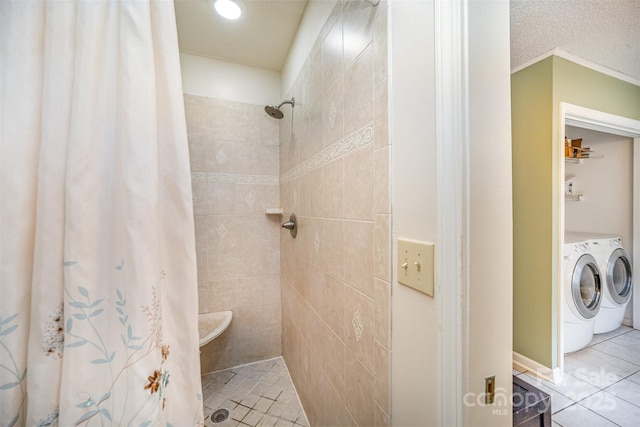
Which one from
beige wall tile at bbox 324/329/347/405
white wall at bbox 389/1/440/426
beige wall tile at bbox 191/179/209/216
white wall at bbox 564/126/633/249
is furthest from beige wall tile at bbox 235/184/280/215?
white wall at bbox 564/126/633/249

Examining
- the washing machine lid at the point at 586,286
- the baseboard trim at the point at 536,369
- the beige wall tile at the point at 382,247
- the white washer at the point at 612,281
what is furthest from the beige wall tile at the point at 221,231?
the white washer at the point at 612,281

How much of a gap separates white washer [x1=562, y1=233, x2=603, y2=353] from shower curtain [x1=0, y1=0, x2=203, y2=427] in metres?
2.63

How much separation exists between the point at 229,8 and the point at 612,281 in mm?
3723

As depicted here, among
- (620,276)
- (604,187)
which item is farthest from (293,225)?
(604,187)

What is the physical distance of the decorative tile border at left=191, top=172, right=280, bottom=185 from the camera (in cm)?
173

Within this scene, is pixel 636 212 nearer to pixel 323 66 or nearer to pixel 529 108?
pixel 529 108

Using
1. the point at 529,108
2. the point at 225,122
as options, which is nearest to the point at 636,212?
the point at 529,108

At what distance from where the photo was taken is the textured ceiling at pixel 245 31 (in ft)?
4.27

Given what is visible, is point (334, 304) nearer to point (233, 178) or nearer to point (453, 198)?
point (453, 198)

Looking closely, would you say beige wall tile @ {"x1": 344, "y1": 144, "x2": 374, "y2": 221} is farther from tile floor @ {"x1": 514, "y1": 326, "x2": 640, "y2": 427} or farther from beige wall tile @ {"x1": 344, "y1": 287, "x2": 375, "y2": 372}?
tile floor @ {"x1": 514, "y1": 326, "x2": 640, "y2": 427}

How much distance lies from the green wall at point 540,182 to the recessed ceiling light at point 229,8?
81.1 inches

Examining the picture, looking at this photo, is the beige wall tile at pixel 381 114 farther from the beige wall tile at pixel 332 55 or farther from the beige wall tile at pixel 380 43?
the beige wall tile at pixel 332 55

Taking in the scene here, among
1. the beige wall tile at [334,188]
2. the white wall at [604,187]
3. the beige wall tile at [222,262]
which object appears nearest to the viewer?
the beige wall tile at [334,188]

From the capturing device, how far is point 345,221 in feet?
2.91
